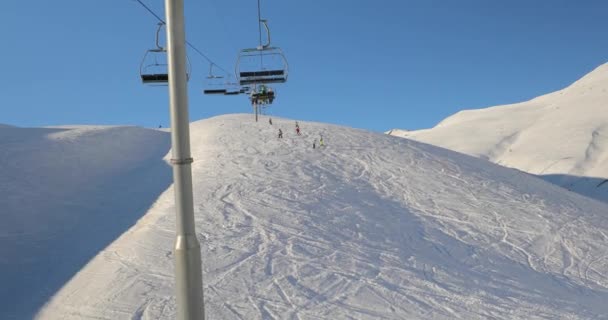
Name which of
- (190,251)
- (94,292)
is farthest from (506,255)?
(190,251)

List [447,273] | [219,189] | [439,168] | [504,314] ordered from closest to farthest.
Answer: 1. [504,314]
2. [447,273]
3. [219,189]
4. [439,168]

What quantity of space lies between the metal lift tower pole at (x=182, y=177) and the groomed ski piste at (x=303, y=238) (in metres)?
5.29

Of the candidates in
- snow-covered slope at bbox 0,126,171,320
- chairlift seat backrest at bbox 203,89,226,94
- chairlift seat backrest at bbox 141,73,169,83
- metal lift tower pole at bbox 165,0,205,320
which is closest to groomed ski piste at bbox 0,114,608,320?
snow-covered slope at bbox 0,126,171,320

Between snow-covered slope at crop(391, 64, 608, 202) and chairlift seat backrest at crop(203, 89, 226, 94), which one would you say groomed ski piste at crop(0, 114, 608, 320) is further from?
snow-covered slope at crop(391, 64, 608, 202)

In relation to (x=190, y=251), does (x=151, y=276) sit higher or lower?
lower

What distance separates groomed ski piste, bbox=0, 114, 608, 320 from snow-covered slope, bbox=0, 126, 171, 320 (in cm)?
6

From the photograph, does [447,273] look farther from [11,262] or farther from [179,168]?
[11,262]

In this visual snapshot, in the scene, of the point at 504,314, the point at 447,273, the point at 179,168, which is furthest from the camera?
the point at 447,273

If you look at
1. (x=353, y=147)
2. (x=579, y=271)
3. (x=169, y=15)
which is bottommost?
(x=579, y=271)

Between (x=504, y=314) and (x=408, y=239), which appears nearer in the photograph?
(x=504, y=314)

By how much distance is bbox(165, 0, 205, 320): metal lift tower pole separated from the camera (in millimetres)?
2461

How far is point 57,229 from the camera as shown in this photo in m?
12.6

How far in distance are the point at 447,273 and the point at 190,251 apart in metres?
8.64

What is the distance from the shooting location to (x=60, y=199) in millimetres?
15102
